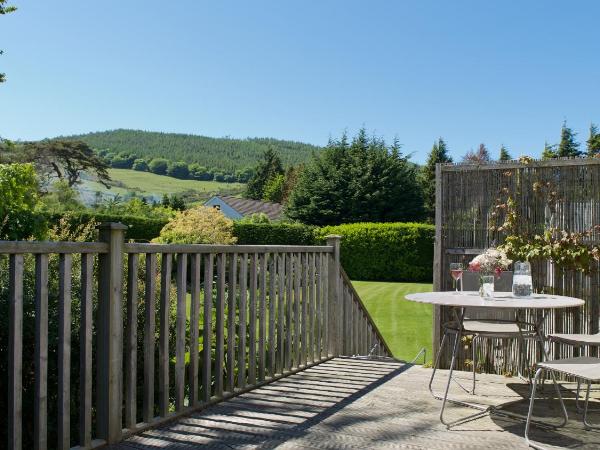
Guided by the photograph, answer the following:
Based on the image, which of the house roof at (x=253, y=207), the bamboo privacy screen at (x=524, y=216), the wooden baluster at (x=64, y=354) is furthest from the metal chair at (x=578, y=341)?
the house roof at (x=253, y=207)

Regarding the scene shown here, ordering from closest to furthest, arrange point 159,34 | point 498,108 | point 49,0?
1. point 49,0
2. point 159,34
3. point 498,108

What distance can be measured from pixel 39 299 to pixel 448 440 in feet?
6.94

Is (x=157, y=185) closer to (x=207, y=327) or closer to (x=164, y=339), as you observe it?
(x=207, y=327)

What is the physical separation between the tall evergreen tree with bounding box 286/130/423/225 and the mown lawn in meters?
10.0

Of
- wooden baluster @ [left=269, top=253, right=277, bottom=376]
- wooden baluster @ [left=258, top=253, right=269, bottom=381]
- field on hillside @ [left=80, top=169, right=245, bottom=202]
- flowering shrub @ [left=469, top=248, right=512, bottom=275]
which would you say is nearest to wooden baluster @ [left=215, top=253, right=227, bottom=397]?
wooden baluster @ [left=258, top=253, right=269, bottom=381]

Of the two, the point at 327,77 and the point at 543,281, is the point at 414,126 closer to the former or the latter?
the point at 327,77

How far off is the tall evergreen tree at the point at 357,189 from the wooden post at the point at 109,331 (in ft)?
77.1

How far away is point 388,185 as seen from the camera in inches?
1056

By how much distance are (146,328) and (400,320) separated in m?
8.53

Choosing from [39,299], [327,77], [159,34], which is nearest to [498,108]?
[327,77]

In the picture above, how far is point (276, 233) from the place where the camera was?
2162 cm

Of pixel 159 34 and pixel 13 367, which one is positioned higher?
pixel 159 34

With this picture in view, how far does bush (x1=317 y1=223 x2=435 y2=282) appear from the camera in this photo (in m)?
19.7

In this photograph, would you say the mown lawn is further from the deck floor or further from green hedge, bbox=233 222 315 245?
green hedge, bbox=233 222 315 245
